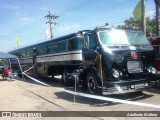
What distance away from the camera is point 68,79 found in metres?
13.6

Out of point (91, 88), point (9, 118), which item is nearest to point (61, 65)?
point (91, 88)

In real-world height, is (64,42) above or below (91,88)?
above

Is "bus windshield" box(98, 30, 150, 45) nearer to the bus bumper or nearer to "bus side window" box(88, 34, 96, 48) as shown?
"bus side window" box(88, 34, 96, 48)

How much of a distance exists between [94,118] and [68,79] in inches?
259

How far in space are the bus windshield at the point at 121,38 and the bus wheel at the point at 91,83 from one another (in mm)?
1466

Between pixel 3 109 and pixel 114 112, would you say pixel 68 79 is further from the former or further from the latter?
pixel 114 112

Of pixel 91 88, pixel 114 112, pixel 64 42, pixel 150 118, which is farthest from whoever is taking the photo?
pixel 64 42

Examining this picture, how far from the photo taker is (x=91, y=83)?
32.7 feet

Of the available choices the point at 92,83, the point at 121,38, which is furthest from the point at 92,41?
the point at 92,83

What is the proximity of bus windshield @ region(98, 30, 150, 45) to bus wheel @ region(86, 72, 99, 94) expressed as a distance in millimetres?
1466

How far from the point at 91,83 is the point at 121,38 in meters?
2.21

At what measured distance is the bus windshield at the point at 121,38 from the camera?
9.56 metres

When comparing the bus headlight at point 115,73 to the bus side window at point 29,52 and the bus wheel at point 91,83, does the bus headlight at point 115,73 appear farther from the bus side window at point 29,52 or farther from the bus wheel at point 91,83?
the bus side window at point 29,52

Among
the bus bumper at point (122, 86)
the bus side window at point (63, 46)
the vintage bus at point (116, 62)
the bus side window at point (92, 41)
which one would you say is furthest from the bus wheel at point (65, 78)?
the bus bumper at point (122, 86)
